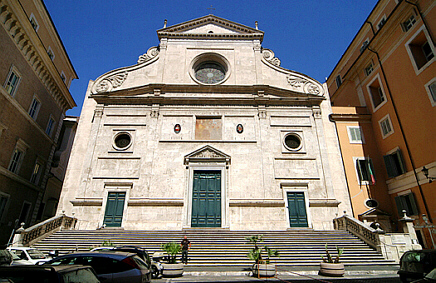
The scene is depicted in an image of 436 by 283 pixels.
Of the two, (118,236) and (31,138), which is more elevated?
(31,138)

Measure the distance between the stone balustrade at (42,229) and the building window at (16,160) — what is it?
5.86 m

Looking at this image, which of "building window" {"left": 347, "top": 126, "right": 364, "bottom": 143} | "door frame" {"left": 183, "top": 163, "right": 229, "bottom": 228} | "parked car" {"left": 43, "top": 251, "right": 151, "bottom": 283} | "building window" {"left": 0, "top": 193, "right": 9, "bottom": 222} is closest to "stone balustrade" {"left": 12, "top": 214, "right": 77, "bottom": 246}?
"building window" {"left": 0, "top": 193, "right": 9, "bottom": 222}

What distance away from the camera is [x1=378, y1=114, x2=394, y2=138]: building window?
19391 mm

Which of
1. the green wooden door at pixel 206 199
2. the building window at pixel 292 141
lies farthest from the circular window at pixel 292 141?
the green wooden door at pixel 206 199

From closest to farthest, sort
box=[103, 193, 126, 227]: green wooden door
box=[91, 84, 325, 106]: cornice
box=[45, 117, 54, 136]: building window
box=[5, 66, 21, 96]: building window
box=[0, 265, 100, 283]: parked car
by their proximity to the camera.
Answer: box=[0, 265, 100, 283]: parked car, box=[5, 66, 21, 96]: building window, box=[103, 193, 126, 227]: green wooden door, box=[91, 84, 325, 106]: cornice, box=[45, 117, 54, 136]: building window

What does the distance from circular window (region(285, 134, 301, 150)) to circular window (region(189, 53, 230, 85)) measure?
744cm

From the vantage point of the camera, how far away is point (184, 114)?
68.4ft

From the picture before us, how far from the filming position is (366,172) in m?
19.3

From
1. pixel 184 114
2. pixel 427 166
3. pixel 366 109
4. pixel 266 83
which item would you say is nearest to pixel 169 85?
pixel 184 114

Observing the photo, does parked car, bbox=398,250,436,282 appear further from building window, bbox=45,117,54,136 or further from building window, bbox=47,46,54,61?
building window, bbox=47,46,54,61

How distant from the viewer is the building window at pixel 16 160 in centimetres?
1827

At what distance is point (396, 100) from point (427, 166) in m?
5.32

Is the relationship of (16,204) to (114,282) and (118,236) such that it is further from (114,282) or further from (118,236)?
(114,282)

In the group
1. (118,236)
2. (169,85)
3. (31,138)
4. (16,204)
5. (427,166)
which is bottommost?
(118,236)
